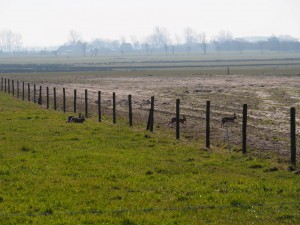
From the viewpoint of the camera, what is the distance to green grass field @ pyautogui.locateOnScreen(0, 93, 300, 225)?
451 inches

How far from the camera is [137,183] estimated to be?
47.1 feet

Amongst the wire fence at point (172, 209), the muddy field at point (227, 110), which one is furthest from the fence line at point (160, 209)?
the muddy field at point (227, 110)

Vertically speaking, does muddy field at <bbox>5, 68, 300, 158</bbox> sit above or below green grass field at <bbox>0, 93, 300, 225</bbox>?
below

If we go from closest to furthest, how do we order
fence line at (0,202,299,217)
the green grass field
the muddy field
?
1. the green grass field
2. fence line at (0,202,299,217)
3. the muddy field

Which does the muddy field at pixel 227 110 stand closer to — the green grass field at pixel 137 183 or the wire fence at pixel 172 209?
the green grass field at pixel 137 183

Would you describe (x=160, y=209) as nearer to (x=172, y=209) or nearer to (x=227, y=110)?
(x=172, y=209)

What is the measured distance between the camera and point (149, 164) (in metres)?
17.0

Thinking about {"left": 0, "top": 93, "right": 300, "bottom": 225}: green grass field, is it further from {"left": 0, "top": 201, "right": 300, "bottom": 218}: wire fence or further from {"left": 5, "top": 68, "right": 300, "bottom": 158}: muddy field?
{"left": 5, "top": 68, "right": 300, "bottom": 158}: muddy field

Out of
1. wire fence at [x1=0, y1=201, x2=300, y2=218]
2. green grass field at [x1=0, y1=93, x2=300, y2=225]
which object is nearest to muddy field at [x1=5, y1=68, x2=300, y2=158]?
green grass field at [x1=0, y1=93, x2=300, y2=225]

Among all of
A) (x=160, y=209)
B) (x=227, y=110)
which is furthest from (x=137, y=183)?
(x=227, y=110)

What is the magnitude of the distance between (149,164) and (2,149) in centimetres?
535

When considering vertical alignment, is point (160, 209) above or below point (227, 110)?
above

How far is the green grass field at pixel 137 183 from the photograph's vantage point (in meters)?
11.5

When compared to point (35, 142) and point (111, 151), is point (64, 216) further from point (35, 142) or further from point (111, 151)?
point (35, 142)
